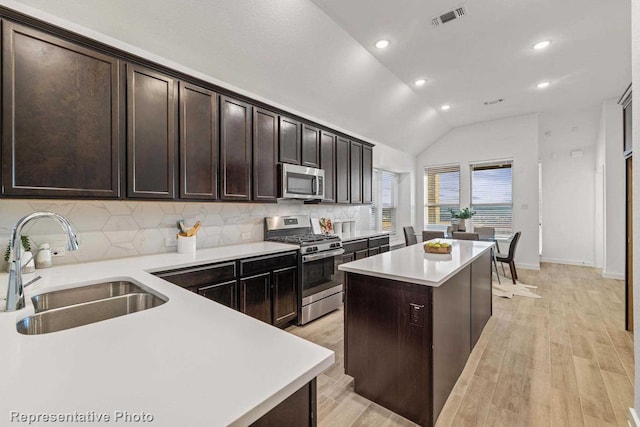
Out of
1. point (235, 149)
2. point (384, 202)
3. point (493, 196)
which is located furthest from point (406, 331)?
point (493, 196)

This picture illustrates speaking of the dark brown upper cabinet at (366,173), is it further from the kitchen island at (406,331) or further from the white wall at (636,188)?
the white wall at (636,188)

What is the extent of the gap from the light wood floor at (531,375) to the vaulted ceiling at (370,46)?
2914 millimetres

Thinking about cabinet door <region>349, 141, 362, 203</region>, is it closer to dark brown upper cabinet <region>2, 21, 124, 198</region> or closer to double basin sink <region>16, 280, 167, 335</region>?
dark brown upper cabinet <region>2, 21, 124, 198</region>

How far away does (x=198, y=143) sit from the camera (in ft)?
8.39

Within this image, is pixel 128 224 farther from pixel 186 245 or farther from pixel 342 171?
pixel 342 171

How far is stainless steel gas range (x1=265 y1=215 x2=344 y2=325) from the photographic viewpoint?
312cm

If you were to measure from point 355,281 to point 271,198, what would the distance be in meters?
1.63

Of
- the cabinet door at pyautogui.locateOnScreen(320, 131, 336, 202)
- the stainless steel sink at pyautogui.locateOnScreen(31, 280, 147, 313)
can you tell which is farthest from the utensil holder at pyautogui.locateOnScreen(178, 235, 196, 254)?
the cabinet door at pyautogui.locateOnScreen(320, 131, 336, 202)

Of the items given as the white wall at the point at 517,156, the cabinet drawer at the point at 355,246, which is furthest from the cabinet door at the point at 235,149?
the white wall at the point at 517,156

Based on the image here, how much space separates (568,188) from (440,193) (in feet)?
8.95

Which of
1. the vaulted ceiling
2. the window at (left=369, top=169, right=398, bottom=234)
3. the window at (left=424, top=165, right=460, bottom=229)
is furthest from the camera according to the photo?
the window at (left=424, top=165, right=460, bottom=229)

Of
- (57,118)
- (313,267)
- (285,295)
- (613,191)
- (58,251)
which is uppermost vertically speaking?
(57,118)

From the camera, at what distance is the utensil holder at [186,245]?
8.63 feet

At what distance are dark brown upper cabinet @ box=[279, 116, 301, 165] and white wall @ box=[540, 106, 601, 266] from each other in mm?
5630
